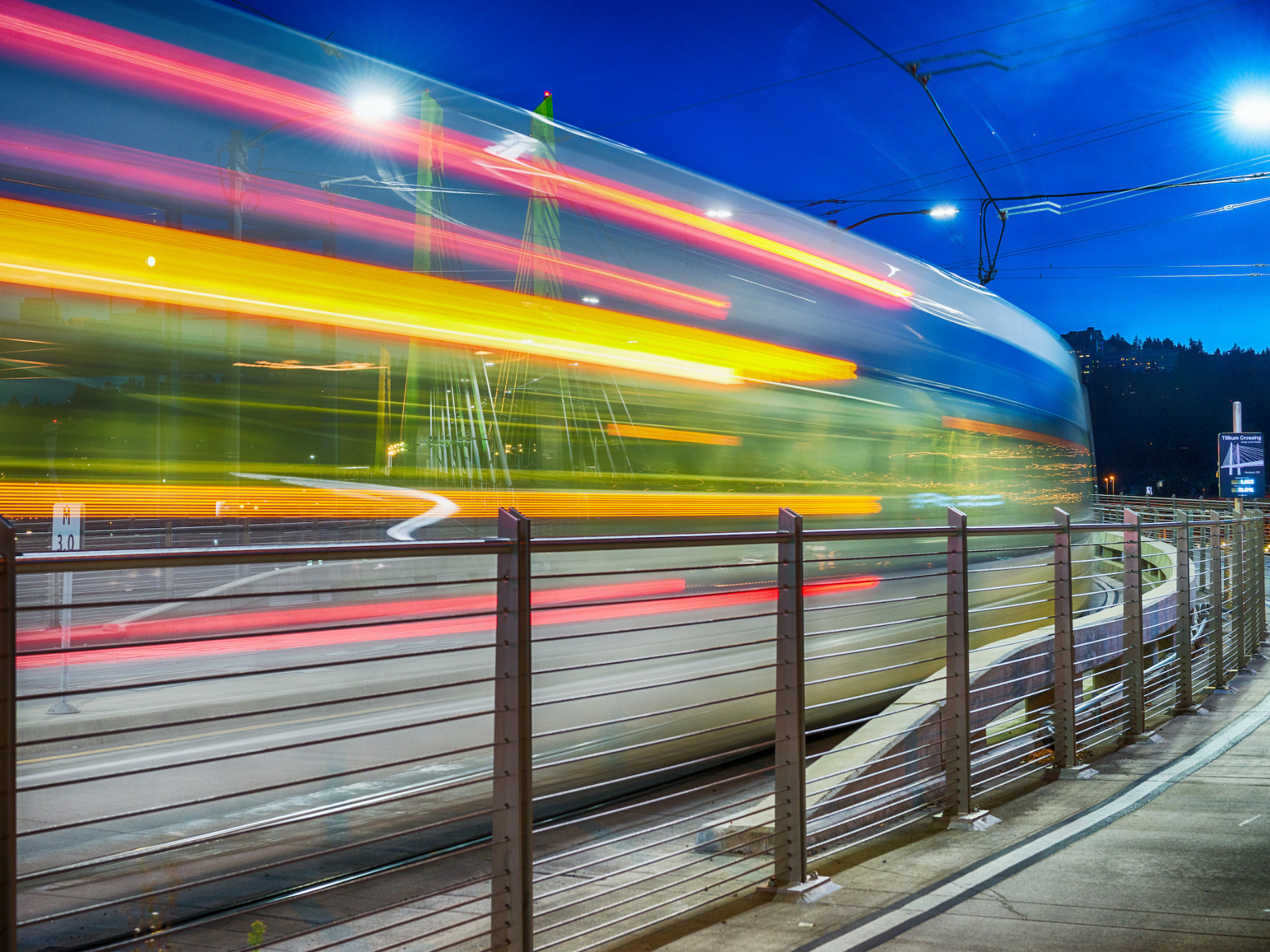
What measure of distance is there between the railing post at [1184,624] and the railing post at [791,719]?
5979 mm

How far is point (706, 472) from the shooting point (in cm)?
855

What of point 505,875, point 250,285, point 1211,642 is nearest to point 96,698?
point 250,285

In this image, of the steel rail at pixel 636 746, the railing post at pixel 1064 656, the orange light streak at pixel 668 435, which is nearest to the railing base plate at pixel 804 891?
the steel rail at pixel 636 746

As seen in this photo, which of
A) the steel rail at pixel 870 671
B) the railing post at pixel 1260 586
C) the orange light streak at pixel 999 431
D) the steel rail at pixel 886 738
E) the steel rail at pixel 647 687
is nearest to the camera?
the steel rail at pixel 647 687

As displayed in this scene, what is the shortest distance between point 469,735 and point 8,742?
441 cm

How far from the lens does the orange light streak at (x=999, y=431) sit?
42.7ft

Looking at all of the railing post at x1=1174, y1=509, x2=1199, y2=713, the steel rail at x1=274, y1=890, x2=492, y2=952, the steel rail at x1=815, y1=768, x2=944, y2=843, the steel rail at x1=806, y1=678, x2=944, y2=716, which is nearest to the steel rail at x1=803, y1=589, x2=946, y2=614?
the steel rail at x1=806, y1=678, x2=944, y2=716

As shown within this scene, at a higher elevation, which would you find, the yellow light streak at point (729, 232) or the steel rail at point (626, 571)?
the yellow light streak at point (729, 232)

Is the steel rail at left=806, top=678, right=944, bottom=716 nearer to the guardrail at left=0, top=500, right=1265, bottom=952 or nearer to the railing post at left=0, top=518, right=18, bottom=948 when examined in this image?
the guardrail at left=0, top=500, right=1265, bottom=952

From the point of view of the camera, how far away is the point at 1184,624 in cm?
1004

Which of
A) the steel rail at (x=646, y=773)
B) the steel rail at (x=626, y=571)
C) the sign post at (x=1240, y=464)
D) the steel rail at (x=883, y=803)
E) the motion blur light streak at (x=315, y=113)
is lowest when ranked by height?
the steel rail at (x=883, y=803)

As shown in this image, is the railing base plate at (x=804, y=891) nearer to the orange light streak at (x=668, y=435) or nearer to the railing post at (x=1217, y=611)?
the orange light streak at (x=668, y=435)

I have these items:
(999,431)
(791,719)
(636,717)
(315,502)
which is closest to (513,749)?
(636,717)

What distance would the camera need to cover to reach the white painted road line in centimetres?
453
